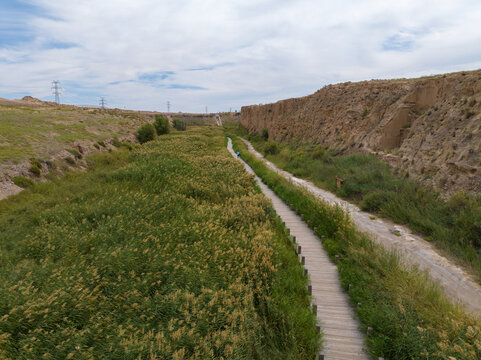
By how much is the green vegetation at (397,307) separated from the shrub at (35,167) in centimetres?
1749

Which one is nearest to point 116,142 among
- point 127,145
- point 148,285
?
point 127,145

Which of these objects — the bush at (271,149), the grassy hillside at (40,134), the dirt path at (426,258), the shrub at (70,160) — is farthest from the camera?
the bush at (271,149)

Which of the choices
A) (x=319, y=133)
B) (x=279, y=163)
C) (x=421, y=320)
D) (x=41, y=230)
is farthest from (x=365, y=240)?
(x=319, y=133)

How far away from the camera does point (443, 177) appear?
1387 cm

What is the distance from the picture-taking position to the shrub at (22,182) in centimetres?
1502

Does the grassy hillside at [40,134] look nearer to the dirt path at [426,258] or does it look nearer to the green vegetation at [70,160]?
the green vegetation at [70,160]

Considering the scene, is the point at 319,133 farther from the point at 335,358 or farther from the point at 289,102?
the point at 335,358

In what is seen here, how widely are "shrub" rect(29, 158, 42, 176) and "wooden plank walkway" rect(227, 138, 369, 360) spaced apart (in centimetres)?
1635

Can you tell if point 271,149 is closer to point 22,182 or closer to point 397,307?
point 22,182

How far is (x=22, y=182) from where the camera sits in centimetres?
1523

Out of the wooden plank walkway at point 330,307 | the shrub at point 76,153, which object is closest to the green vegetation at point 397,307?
the wooden plank walkway at point 330,307

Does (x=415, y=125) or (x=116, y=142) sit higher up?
(x=415, y=125)

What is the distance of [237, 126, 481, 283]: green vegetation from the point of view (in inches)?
389

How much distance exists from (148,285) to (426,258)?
924 centimetres
